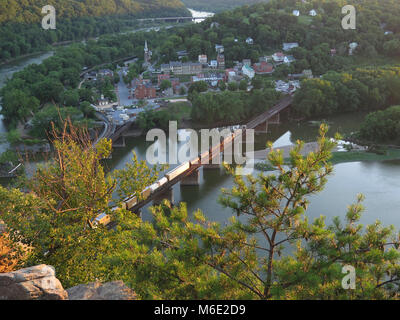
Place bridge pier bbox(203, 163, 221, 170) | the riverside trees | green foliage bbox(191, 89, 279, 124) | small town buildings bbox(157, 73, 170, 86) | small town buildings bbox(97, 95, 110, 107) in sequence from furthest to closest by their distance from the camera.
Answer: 1. small town buildings bbox(157, 73, 170, 86)
2. small town buildings bbox(97, 95, 110, 107)
3. green foliage bbox(191, 89, 279, 124)
4. bridge pier bbox(203, 163, 221, 170)
5. the riverside trees

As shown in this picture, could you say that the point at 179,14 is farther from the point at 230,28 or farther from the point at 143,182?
the point at 143,182

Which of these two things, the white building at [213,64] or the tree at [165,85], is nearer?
the tree at [165,85]

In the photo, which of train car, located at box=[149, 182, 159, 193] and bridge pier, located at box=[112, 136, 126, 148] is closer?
train car, located at box=[149, 182, 159, 193]

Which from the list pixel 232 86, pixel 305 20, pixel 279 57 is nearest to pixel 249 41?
pixel 279 57

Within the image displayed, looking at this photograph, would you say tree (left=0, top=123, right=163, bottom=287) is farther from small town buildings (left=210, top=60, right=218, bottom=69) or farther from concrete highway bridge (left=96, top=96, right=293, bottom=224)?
small town buildings (left=210, top=60, right=218, bottom=69)

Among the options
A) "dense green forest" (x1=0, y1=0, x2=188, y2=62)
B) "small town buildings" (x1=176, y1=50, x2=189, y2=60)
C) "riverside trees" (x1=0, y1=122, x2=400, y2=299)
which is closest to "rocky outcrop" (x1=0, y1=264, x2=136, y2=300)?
"riverside trees" (x1=0, y1=122, x2=400, y2=299)

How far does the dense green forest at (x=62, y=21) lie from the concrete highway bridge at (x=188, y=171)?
1639 cm

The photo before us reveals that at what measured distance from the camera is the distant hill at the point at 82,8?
28.2m

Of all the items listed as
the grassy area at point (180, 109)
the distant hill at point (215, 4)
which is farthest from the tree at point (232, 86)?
the distant hill at point (215, 4)

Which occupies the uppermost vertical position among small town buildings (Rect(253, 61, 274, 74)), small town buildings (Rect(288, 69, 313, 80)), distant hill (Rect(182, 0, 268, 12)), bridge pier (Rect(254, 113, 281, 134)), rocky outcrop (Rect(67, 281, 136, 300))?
distant hill (Rect(182, 0, 268, 12))

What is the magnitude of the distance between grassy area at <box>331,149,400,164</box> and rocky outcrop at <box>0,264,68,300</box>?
30.7 feet

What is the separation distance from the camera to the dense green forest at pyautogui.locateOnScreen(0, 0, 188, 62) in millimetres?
25516

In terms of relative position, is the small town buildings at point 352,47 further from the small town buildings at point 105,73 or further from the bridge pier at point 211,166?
the bridge pier at point 211,166

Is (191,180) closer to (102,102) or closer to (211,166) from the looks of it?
(211,166)
